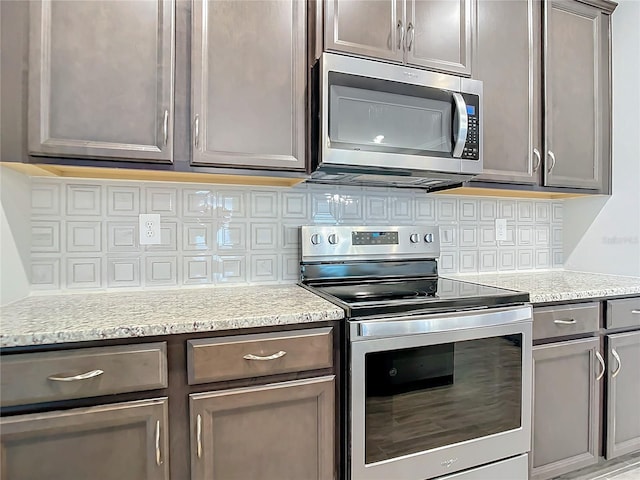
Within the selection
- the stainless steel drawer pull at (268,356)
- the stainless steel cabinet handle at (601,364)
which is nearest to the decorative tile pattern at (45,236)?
the stainless steel drawer pull at (268,356)

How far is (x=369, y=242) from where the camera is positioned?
1.91 meters

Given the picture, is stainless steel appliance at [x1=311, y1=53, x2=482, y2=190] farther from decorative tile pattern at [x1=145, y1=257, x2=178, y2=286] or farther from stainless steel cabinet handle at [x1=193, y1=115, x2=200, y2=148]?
decorative tile pattern at [x1=145, y1=257, x2=178, y2=286]

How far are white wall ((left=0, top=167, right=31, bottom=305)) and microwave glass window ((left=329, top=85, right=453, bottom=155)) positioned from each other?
45.6 inches

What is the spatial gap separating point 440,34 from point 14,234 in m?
1.91

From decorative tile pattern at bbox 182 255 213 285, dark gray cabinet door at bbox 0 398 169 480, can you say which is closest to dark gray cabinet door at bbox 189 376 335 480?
dark gray cabinet door at bbox 0 398 169 480

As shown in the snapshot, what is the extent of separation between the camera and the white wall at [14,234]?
1.30m

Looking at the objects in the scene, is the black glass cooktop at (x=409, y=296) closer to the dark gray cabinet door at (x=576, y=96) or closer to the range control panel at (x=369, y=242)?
the range control panel at (x=369, y=242)

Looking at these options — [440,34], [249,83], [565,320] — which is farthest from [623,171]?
[249,83]

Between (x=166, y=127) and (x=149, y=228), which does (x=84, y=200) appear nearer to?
(x=149, y=228)

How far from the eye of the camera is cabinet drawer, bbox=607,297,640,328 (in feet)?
5.75

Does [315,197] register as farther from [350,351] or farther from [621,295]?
[621,295]

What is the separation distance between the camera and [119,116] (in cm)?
135

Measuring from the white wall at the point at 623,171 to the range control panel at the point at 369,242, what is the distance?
1073mm

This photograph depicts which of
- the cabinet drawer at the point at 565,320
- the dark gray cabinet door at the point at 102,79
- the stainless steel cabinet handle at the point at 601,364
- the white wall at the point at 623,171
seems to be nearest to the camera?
the dark gray cabinet door at the point at 102,79
